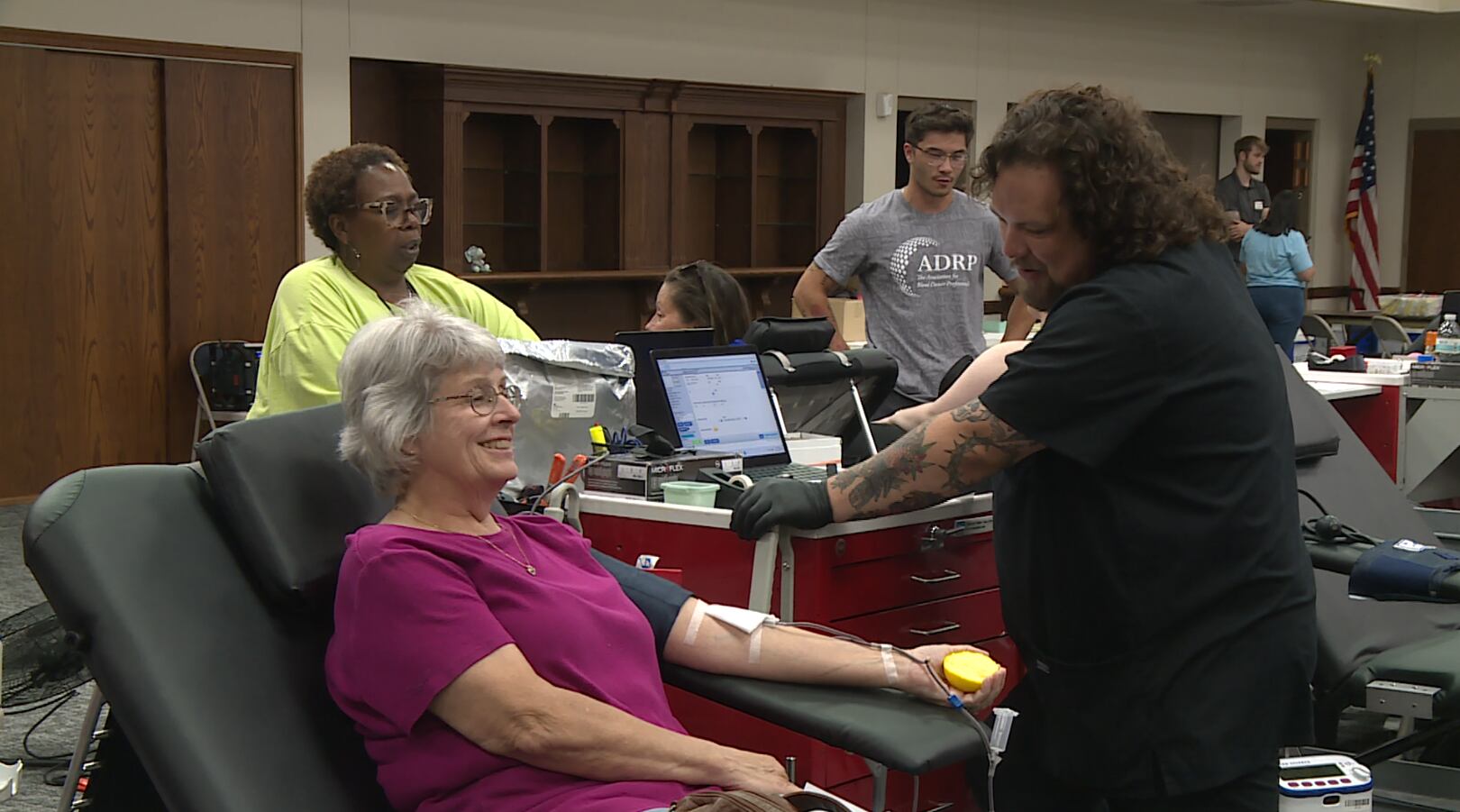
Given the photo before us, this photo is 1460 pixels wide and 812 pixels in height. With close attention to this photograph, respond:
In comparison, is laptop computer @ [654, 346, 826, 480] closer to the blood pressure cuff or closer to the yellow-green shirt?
the yellow-green shirt

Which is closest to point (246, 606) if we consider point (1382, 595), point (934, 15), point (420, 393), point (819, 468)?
point (420, 393)

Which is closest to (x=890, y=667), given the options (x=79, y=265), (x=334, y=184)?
(x=334, y=184)

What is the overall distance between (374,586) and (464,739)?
0.68ft

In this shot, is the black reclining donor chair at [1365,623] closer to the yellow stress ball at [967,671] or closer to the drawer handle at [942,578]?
the drawer handle at [942,578]

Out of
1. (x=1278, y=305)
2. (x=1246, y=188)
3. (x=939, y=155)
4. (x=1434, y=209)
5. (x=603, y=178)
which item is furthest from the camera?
(x=1434, y=209)

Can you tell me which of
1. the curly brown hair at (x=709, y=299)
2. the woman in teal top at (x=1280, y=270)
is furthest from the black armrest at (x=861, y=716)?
the woman in teal top at (x=1280, y=270)

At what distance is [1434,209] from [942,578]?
41.3 ft

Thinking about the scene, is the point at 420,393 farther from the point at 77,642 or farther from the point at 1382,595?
the point at 1382,595

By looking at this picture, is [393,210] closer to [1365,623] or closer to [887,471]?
[887,471]

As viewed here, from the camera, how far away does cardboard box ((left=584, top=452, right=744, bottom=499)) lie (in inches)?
112

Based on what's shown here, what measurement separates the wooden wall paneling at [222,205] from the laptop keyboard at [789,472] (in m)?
4.84

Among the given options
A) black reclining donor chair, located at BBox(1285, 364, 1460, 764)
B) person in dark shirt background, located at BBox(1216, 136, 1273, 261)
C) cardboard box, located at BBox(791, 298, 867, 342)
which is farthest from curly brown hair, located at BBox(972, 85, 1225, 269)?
person in dark shirt background, located at BBox(1216, 136, 1273, 261)

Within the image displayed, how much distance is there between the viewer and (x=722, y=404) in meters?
3.06

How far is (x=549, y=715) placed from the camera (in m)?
1.86
